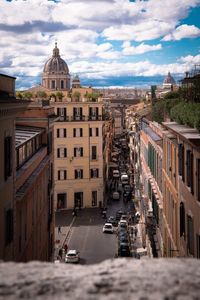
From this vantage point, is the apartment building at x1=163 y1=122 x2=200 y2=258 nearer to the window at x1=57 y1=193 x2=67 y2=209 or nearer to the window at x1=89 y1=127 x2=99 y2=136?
the window at x1=57 y1=193 x2=67 y2=209

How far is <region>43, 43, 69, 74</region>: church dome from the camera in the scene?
10993 cm

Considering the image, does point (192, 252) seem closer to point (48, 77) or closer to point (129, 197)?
point (129, 197)

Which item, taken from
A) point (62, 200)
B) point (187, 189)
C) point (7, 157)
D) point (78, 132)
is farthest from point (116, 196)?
point (7, 157)

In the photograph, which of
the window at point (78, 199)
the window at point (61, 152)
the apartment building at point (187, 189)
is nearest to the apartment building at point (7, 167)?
the apartment building at point (187, 189)

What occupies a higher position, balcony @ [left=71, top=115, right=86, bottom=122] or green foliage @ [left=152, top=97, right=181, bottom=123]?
green foliage @ [left=152, top=97, right=181, bottom=123]

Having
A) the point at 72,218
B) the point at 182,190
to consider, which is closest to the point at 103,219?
the point at 72,218

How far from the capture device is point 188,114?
15.1 meters

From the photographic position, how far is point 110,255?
36.1 metres

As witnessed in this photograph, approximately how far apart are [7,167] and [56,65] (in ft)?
324

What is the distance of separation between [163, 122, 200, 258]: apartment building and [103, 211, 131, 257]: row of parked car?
1705 centimetres

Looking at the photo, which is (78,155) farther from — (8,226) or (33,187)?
(8,226)

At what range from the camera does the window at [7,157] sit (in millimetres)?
14203

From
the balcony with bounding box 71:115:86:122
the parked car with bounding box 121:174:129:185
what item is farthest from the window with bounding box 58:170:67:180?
the parked car with bounding box 121:174:129:185

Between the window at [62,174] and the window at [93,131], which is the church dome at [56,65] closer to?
the window at [93,131]
